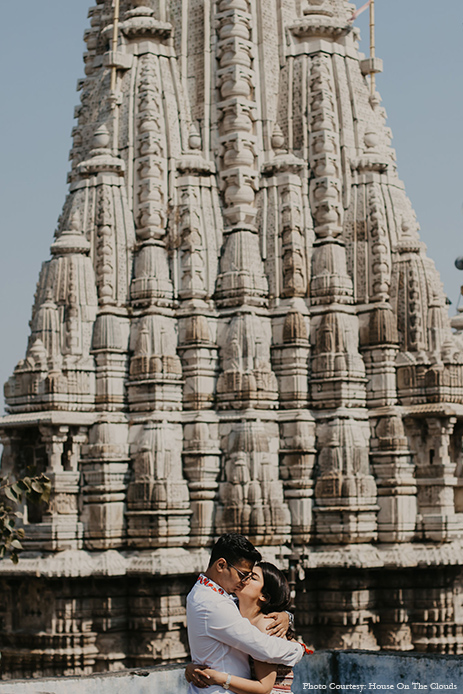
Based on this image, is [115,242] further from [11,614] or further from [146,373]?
[11,614]

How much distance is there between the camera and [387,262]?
26062 millimetres

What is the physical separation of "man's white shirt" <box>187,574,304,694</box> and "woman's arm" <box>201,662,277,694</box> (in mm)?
58

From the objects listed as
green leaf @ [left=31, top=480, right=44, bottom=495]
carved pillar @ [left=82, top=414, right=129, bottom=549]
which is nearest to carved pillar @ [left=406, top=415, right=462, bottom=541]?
carved pillar @ [left=82, top=414, right=129, bottom=549]

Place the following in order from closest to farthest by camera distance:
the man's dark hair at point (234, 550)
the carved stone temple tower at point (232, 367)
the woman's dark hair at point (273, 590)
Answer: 1. the man's dark hair at point (234, 550)
2. the woman's dark hair at point (273, 590)
3. the carved stone temple tower at point (232, 367)

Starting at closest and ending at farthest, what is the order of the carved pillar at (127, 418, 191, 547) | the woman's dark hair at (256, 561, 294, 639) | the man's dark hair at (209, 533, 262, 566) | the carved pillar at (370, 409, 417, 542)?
the man's dark hair at (209, 533, 262, 566) < the woman's dark hair at (256, 561, 294, 639) < the carved pillar at (127, 418, 191, 547) < the carved pillar at (370, 409, 417, 542)

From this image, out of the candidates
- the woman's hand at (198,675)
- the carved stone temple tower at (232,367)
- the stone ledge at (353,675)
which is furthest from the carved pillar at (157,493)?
the woman's hand at (198,675)

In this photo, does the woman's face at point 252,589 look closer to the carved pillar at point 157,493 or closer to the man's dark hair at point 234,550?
the man's dark hair at point 234,550

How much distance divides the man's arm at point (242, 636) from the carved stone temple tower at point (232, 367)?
15.7 metres

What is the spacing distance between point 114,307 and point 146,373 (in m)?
1.67

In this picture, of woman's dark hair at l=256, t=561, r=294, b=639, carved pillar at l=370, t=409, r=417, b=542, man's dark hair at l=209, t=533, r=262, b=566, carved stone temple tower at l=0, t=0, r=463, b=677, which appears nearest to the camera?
man's dark hair at l=209, t=533, r=262, b=566

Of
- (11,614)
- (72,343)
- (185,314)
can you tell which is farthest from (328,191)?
(11,614)

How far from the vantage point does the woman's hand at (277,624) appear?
8.37 metres

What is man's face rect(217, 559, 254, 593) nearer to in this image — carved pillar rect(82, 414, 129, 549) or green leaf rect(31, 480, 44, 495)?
green leaf rect(31, 480, 44, 495)

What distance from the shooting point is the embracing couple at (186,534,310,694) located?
26.8 ft
